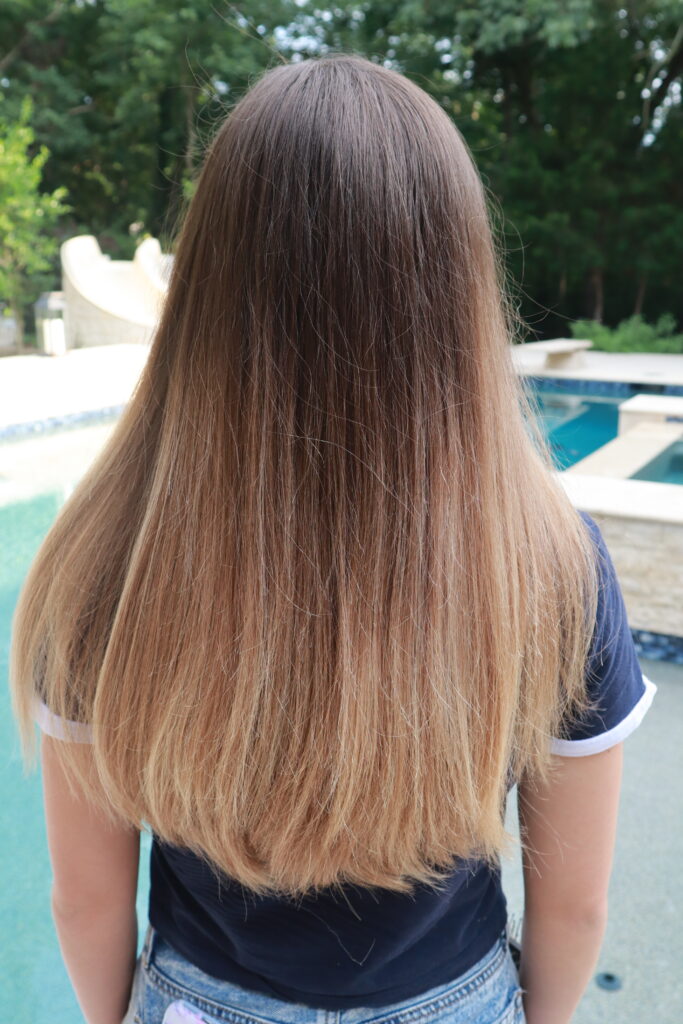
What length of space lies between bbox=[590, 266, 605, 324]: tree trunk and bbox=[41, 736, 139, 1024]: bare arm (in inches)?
600

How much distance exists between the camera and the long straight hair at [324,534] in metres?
0.67

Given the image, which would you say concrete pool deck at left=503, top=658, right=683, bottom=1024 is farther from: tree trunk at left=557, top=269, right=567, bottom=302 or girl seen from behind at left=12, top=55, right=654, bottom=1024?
tree trunk at left=557, top=269, right=567, bottom=302

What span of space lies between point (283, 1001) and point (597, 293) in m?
15.7

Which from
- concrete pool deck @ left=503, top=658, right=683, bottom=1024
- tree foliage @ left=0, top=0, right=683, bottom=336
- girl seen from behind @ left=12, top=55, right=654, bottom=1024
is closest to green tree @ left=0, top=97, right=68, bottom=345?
tree foliage @ left=0, top=0, right=683, bottom=336

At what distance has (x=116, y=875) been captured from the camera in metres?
0.86

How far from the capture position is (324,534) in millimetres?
685

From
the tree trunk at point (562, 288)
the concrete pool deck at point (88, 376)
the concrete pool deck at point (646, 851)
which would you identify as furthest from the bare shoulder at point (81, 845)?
the tree trunk at point (562, 288)

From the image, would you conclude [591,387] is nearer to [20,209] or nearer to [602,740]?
[20,209]

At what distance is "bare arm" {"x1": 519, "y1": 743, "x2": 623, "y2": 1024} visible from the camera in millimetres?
825

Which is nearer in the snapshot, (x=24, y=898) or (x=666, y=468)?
(x=24, y=898)

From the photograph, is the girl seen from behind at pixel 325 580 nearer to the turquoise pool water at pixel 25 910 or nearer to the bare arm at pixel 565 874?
the bare arm at pixel 565 874

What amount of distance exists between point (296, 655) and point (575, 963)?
0.53m

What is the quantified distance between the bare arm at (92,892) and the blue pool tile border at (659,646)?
9.64 ft

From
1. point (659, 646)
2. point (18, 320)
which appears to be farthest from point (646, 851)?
point (18, 320)
